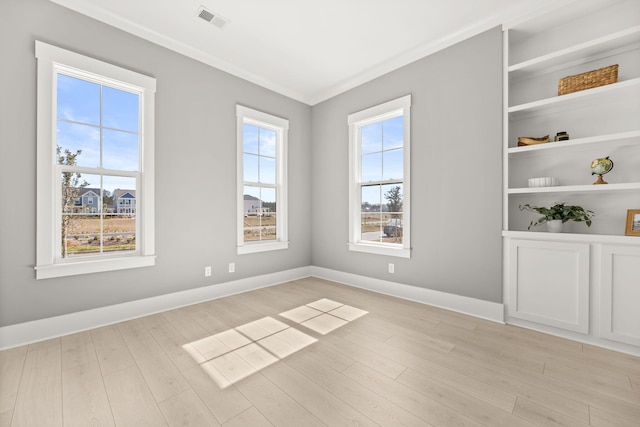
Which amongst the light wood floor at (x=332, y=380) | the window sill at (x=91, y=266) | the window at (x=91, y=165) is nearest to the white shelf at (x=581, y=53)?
the light wood floor at (x=332, y=380)

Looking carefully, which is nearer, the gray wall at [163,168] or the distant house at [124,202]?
the gray wall at [163,168]

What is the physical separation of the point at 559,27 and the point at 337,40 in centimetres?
213

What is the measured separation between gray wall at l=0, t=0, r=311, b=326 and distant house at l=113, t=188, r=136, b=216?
239mm

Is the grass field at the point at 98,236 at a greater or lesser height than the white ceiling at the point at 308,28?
lesser

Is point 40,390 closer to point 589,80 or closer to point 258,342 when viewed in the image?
point 258,342

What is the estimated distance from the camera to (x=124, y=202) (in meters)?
2.81

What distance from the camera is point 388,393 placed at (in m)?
1.64

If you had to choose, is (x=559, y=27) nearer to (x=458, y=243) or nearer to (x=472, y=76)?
(x=472, y=76)

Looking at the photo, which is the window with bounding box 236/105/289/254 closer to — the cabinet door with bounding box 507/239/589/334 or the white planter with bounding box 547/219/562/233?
the cabinet door with bounding box 507/239/589/334

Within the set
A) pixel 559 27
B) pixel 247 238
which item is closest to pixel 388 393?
pixel 247 238

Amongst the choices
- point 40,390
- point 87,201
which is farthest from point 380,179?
point 40,390

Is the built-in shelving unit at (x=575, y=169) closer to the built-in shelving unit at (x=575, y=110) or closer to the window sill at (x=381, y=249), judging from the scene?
the built-in shelving unit at (x=575, y=110)

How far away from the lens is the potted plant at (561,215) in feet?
7.72

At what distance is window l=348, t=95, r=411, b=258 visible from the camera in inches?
135
